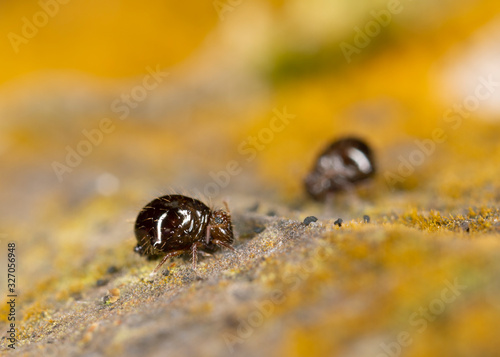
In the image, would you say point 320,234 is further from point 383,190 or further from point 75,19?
point 75,19

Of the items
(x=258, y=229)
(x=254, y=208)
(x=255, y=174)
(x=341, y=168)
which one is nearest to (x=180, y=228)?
(x=258, y=229)

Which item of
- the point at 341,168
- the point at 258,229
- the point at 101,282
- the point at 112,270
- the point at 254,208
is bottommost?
the point at 258,229

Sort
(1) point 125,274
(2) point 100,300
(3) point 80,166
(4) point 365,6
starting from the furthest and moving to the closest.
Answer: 1. (4) point 365,6
2. (3) point 80,166
3. (1) point 125,274
4. (2) point 100,300

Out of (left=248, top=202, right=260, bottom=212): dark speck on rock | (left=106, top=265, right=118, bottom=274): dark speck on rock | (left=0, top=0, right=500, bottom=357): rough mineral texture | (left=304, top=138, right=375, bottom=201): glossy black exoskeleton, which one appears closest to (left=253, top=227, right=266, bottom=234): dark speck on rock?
(left=0, top=0, right=500, bottom=357): rough mineral texture

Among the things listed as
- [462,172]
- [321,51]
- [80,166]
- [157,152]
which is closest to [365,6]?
[321,51]

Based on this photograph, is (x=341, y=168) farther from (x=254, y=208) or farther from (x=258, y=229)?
(x=258, y=229)
